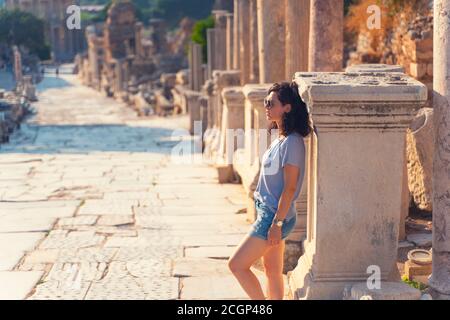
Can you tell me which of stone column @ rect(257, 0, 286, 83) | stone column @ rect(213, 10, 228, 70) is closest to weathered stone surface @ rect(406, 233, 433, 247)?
stone column @ rect(257, 0, 286, 83)

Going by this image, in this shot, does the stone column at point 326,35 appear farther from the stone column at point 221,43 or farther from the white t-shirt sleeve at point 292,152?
the stone column at point 221,43

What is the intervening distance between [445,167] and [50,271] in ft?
11.0

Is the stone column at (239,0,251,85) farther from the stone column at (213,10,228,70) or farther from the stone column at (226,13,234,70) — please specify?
the stone column at (213,10,228,70)

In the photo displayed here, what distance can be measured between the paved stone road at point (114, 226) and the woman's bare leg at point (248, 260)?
2.96ft

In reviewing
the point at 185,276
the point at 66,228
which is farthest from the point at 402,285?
the point at 66,228

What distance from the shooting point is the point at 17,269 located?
22.5 feet

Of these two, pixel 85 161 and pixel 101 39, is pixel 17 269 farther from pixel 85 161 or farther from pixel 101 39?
pixel 101 39

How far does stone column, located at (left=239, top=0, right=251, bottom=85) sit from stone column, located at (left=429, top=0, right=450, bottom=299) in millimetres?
10514

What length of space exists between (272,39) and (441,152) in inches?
219

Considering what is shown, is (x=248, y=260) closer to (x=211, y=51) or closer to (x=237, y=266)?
(x=237, y=266)

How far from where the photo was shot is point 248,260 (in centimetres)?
508

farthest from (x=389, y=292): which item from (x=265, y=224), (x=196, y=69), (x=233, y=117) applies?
(x=196, y=69)

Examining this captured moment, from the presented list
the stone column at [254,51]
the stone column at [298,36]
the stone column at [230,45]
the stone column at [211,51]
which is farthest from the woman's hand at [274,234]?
the stone column at [211,51]

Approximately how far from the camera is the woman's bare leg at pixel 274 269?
5246 mm
